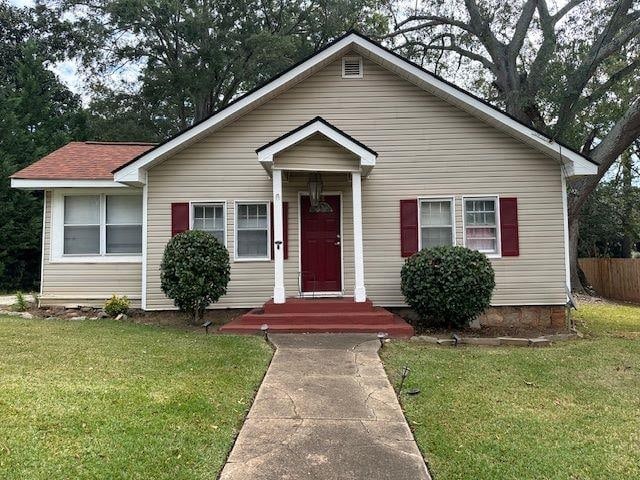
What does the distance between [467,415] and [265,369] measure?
2.44 metres

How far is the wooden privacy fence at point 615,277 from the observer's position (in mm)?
17281

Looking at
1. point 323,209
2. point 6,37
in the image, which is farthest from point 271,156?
point 6,37

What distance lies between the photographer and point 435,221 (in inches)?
377

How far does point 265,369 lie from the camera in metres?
5.53

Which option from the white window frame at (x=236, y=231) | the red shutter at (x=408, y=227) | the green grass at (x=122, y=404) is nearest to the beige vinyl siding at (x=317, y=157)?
the white window frame at (x=236, y=231)

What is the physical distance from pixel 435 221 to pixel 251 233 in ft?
12.8

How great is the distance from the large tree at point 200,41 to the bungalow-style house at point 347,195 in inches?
542

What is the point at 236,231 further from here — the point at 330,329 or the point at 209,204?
the point at 330,329

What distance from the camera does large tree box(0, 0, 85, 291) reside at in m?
Result: 17.5

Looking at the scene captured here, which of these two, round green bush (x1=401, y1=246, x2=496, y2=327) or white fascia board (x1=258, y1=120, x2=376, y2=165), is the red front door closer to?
white fascia board (x1=258, y1=120, x2=376, y2=165)

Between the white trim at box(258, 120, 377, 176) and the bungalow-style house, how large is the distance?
1034mm

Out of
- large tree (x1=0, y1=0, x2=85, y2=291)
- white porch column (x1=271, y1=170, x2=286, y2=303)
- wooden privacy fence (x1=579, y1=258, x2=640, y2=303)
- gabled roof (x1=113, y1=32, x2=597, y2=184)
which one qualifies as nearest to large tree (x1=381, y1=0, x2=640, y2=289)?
wooden privacy fence (x1=579, y1=258, x2=640, y2=303)

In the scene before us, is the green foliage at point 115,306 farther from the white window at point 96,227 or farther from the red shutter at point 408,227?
the red shutter at point 408,227

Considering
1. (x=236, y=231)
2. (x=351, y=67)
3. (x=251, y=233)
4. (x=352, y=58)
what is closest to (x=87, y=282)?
(x=236, y=231)
